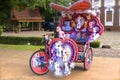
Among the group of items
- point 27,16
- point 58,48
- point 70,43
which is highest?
point 27,16

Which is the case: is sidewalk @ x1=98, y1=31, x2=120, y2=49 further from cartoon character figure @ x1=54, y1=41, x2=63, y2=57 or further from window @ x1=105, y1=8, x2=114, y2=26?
window @ x1=105, y1=8, x2=114, y2=26

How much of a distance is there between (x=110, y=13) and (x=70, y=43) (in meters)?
43.2

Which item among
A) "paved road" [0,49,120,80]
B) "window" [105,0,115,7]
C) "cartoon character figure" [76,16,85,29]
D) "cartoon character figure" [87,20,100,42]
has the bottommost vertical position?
"paved road" [0,49,120,80]

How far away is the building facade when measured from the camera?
161 feet

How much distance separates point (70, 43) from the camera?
7.84m

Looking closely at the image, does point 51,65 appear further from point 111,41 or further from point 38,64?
point 111,41

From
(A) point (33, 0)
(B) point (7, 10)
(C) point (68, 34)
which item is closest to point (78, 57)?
(C) point (68, 34)

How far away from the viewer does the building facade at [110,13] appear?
49.0 m

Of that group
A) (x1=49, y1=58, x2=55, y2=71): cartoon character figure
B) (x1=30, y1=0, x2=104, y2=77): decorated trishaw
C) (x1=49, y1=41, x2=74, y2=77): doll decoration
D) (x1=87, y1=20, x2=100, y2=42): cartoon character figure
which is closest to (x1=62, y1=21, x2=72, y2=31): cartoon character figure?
(x1=30, y1=0, x2=104, y2=77): decorated trishaw

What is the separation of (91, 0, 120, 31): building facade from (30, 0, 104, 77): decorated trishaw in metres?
39.7

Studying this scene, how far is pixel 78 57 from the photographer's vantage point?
333 inches

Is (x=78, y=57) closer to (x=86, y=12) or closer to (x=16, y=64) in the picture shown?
(x=86, y=12)

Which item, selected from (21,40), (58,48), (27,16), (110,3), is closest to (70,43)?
(58,48)

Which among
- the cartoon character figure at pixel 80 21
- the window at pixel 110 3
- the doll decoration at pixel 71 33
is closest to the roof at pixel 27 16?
the window at pixel 110 3
